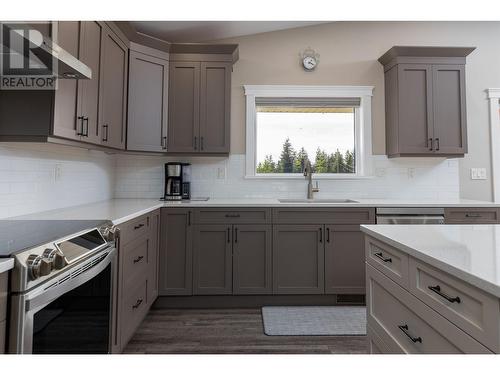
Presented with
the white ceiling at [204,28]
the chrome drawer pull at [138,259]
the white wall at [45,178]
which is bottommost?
the chrome drawer pull at [138,259]

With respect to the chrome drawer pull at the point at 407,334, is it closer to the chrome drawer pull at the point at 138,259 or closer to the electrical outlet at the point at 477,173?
the chrome drawer pull at the point at 138,259

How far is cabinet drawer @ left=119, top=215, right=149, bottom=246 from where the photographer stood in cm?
181

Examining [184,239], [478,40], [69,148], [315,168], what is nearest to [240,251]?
[184,239]

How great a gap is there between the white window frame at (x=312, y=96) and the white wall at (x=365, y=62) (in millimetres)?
70

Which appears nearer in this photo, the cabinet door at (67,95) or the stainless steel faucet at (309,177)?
the cabinet door at (67,95)

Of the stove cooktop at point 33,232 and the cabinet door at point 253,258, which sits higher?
the stove cooktop at point 33,232

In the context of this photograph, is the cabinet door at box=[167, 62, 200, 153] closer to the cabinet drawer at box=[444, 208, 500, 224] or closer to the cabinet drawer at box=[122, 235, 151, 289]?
the cabinet drawer at box=[122, 235, 151, 289]

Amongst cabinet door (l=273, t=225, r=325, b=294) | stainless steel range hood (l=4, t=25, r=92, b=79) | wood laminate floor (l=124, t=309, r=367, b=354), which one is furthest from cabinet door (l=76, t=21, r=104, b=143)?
cabinet door (l=273, t=225, r=325, b=294)

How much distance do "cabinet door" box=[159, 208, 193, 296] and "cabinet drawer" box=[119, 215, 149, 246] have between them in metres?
0.36

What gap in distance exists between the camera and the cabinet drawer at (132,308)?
1832 millimetres

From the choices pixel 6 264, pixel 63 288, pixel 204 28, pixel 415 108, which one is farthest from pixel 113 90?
pixel 415 108

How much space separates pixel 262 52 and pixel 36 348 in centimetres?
327

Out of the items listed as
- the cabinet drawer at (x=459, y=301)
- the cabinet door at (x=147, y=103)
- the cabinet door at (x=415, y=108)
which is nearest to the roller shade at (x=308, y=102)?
the cabinet door at (x=415, y=108)

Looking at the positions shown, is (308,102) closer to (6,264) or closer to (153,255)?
(153,255)
